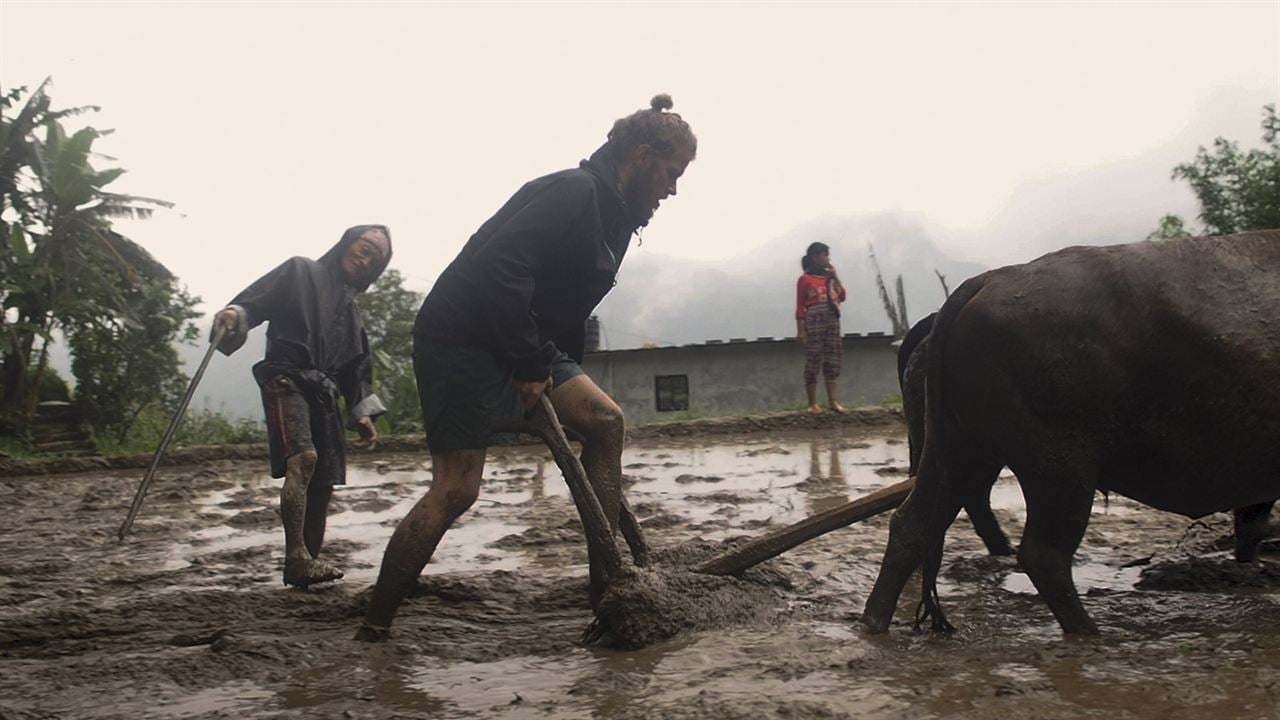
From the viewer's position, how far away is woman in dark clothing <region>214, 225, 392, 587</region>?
15.1 ft

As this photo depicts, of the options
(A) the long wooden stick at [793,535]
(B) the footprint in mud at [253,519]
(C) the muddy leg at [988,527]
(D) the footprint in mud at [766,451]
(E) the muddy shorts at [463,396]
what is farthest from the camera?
(D) the footprint in mud at [766,451]

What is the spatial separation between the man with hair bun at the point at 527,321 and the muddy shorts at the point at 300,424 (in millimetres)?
1220

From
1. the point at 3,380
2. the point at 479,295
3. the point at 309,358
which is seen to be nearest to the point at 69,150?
the point at 3,380

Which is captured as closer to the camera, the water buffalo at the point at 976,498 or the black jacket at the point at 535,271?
the black jacket at the point at 535,271

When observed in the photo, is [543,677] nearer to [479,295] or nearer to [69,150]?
[479,295]

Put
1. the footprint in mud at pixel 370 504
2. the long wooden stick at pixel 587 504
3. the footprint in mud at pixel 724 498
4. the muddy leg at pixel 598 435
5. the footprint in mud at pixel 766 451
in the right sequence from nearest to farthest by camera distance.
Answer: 1. the long wooden stick at pixel 587 504
2. the muddy leg at pixel 598 435
3. the footprint in mud at pixel 724 498
4. the footprint in mud at pixel 370 504
5. the footprint in mud at pixel 766 451

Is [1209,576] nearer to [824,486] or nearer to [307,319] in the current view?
[824,486]

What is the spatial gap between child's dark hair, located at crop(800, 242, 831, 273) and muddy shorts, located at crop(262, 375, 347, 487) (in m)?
7.62

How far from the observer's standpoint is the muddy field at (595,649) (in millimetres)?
2611

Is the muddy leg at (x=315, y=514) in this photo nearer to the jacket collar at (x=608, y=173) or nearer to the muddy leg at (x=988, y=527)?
the jacket collar at (x=608, y=173)

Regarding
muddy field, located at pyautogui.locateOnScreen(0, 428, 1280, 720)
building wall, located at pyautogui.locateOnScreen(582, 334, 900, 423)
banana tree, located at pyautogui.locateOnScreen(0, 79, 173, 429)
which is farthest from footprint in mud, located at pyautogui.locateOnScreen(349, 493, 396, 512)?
building wall, located at pyautogui.locateOnScreen(582, 334, 900, 423)

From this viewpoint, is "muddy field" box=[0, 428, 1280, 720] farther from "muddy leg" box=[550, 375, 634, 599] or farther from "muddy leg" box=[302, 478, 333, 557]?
"muddy leg" box=[550, 375, 634, 599]

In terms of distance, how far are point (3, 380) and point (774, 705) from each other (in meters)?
18.7

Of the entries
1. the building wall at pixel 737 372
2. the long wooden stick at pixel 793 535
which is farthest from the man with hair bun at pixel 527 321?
the building wall at pixel 737 372
